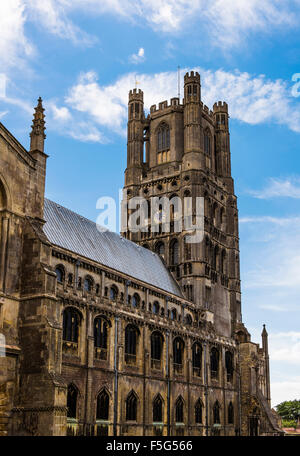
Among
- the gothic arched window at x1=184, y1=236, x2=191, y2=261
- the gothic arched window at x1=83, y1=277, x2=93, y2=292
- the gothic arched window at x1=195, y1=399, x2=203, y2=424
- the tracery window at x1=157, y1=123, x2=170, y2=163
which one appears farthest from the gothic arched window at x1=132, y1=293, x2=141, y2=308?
the tracery window at x1=157, y1=123, x2=170, y2=163

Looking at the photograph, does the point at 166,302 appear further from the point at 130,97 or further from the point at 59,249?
the point at 130,97

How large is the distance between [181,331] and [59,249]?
1653 cm

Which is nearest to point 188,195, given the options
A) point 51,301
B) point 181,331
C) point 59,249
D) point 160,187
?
point 160,187

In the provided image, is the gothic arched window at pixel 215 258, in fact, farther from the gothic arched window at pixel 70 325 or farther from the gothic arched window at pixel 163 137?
the gothic arched window at pixel 70 325

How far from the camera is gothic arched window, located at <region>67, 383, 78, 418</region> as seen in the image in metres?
39.9

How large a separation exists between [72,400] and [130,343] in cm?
1000

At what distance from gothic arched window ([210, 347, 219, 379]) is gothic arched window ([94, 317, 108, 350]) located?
21265 mm

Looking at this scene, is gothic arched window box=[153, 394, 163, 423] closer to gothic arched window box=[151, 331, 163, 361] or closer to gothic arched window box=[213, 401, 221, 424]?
gothic arched window box=[151, 331, 163, 361]

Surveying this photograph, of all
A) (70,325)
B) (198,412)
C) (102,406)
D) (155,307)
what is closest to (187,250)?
(155,307)

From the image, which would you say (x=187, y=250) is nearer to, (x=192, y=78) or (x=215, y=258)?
(x=215, y=258)

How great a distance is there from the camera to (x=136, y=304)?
5838 centimetres

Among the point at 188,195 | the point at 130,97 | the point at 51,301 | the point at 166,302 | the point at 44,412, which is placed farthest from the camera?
the point at 130,97

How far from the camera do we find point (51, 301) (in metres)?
30.0
